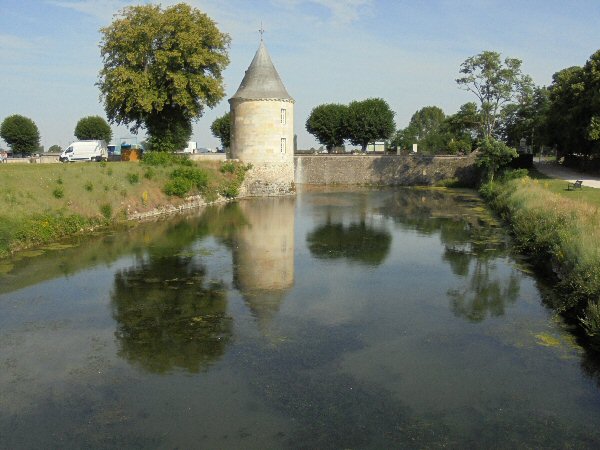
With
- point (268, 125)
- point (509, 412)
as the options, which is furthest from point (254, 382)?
point (268, 125)

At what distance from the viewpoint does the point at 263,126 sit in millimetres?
36719

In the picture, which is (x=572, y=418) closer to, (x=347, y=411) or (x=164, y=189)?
(x=347, y=411)

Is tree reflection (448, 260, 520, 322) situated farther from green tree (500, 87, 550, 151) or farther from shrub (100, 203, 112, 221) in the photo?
green tree (500, 87, 550, 151)

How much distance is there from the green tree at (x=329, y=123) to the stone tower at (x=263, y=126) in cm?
2512

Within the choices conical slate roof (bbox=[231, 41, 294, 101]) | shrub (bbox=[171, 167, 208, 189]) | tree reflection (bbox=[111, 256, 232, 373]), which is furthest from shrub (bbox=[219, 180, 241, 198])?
tree reflection (bbox=[111, 256, 232, 373])

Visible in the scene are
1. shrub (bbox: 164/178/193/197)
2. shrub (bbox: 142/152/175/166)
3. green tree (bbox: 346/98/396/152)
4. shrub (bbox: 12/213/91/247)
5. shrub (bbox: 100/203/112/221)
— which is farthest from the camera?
green tree (bbox: 346/98/396/152)

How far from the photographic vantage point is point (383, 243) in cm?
2094

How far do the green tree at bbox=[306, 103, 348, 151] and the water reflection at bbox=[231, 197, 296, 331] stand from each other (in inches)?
1356

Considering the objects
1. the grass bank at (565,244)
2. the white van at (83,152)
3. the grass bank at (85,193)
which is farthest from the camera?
the white van at (83,152)

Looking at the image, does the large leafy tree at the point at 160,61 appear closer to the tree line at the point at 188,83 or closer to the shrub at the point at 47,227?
the tree line at the point at 188,83

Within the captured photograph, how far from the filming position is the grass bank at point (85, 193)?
1972cm

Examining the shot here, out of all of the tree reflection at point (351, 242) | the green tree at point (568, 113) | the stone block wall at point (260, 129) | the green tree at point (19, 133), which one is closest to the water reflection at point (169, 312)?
the tree reflection at point (351, 242)

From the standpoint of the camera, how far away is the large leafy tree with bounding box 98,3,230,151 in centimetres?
3212

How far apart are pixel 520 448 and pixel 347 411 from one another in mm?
2400
